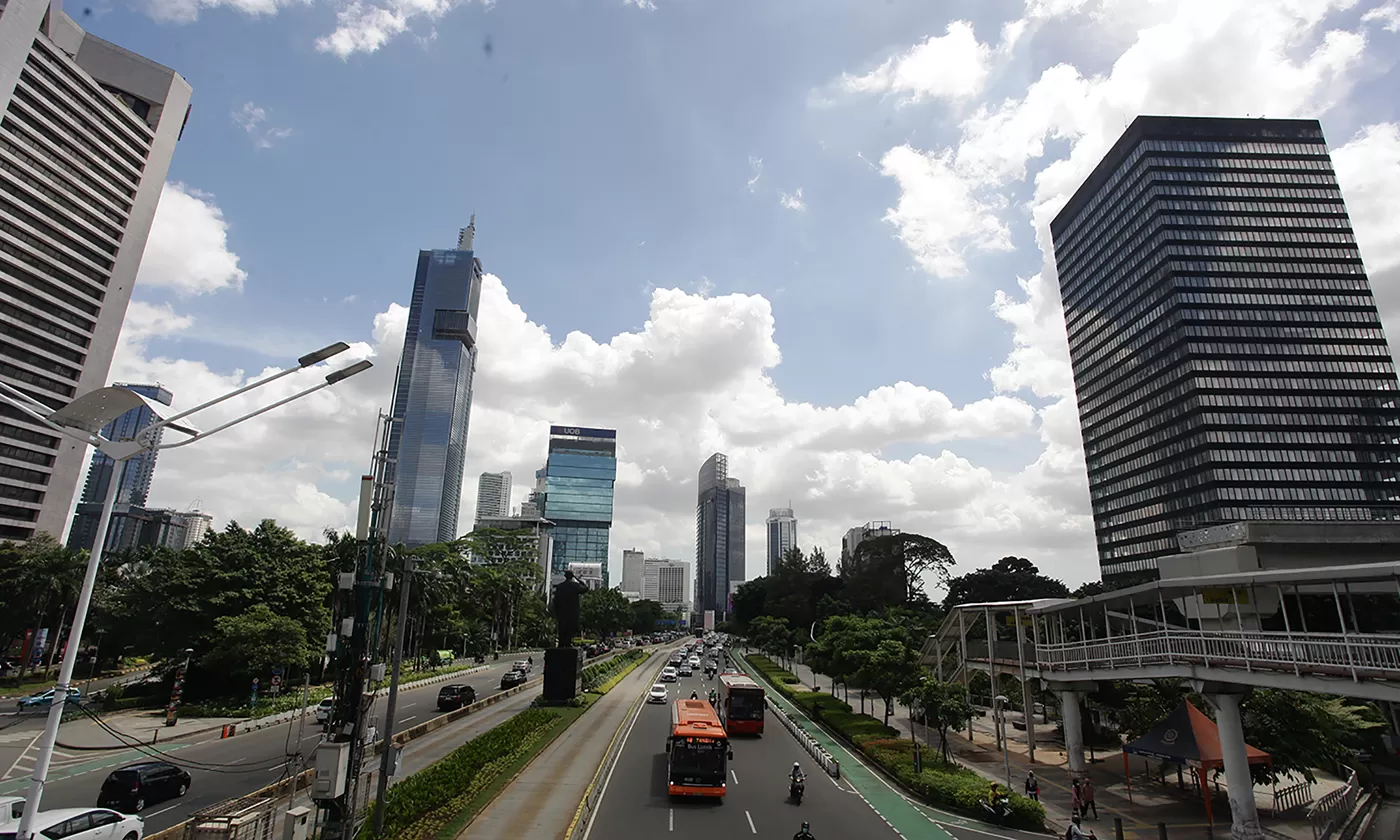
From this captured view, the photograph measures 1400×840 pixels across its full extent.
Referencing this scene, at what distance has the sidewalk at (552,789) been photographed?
21.4 m

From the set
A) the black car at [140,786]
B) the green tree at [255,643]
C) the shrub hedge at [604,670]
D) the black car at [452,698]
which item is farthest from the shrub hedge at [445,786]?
the shrub hedge at [604,670]

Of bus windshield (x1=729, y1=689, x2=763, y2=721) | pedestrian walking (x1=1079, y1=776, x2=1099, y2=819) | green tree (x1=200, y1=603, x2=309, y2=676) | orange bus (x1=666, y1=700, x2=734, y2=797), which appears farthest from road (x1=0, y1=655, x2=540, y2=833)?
pedestrian walking (x1=1079, y1=776, x2=1099, y2=819)

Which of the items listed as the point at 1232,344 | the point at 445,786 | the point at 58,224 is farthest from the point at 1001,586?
the point at 58,224

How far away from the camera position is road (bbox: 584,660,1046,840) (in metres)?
22.8

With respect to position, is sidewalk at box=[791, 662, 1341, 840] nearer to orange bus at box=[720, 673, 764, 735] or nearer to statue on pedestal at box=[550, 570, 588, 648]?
orange bus at box=[720, 673, 764, 735]

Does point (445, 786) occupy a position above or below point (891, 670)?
below

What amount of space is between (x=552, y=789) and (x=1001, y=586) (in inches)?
3760

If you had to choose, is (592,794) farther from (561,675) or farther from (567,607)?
(567,607)

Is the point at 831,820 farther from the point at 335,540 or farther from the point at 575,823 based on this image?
the point at 335,540

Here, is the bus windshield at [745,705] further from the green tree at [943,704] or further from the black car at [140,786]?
the black car at [140,786]

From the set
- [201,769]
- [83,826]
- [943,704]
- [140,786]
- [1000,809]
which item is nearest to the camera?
[83,826]

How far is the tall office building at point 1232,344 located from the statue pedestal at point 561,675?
106572mm

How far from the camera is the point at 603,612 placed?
138 meters

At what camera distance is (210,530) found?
49344 mm
